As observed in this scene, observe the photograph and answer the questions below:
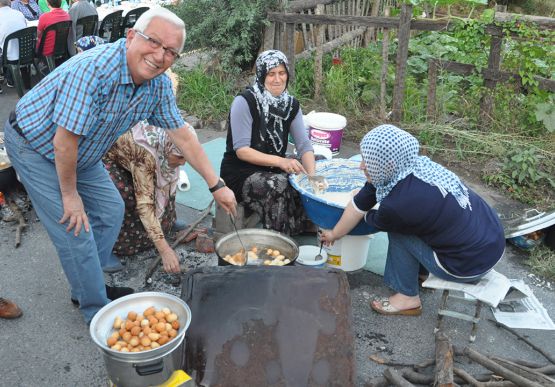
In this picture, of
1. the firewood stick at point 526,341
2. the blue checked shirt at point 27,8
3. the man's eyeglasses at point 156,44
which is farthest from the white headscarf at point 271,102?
the blue checked shirt at point 27,8

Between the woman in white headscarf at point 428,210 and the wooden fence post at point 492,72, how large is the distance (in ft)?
10.4

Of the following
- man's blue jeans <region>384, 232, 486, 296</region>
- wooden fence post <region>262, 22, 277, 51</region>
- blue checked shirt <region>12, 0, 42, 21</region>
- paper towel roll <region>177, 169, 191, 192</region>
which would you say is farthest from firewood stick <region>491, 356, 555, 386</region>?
blue checked shirt <region>12, 0, 42, 21</region>

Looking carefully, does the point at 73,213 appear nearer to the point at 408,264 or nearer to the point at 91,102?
the point at 91,102

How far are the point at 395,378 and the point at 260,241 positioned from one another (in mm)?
1258

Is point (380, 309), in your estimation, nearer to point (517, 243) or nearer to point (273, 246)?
point (273, 246)

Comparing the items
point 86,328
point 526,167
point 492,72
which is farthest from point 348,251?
point 492,72

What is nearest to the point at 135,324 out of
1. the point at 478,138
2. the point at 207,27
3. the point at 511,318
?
the point at 511,318

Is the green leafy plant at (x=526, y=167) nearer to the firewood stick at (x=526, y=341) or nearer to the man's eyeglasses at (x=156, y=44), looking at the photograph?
the firewood stick at (x=526, y=341)

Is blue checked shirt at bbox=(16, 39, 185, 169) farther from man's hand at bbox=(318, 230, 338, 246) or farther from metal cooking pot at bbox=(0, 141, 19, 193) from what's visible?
metal cooking pot at bbox=(0, 141, 19, 193)

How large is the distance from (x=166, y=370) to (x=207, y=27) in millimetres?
6061

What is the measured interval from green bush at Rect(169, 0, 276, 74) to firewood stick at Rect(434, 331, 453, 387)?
5.21 m

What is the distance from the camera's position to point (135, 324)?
8.02 feet

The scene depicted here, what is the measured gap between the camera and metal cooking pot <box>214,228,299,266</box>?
3371 millimetres

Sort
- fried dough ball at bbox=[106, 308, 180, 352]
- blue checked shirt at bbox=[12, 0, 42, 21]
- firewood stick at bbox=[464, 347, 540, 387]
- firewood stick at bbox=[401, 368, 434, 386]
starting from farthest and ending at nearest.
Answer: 1. blue checked shirt at bbox=[12, 0, 42, 21]
2. firewood stick at bbox=[401, 368, 434, 386]
3. firewood stick at bbox=[464, 347, 540, 387]
4. fried dough ball at bbox=[106, 308, 180, 352]
